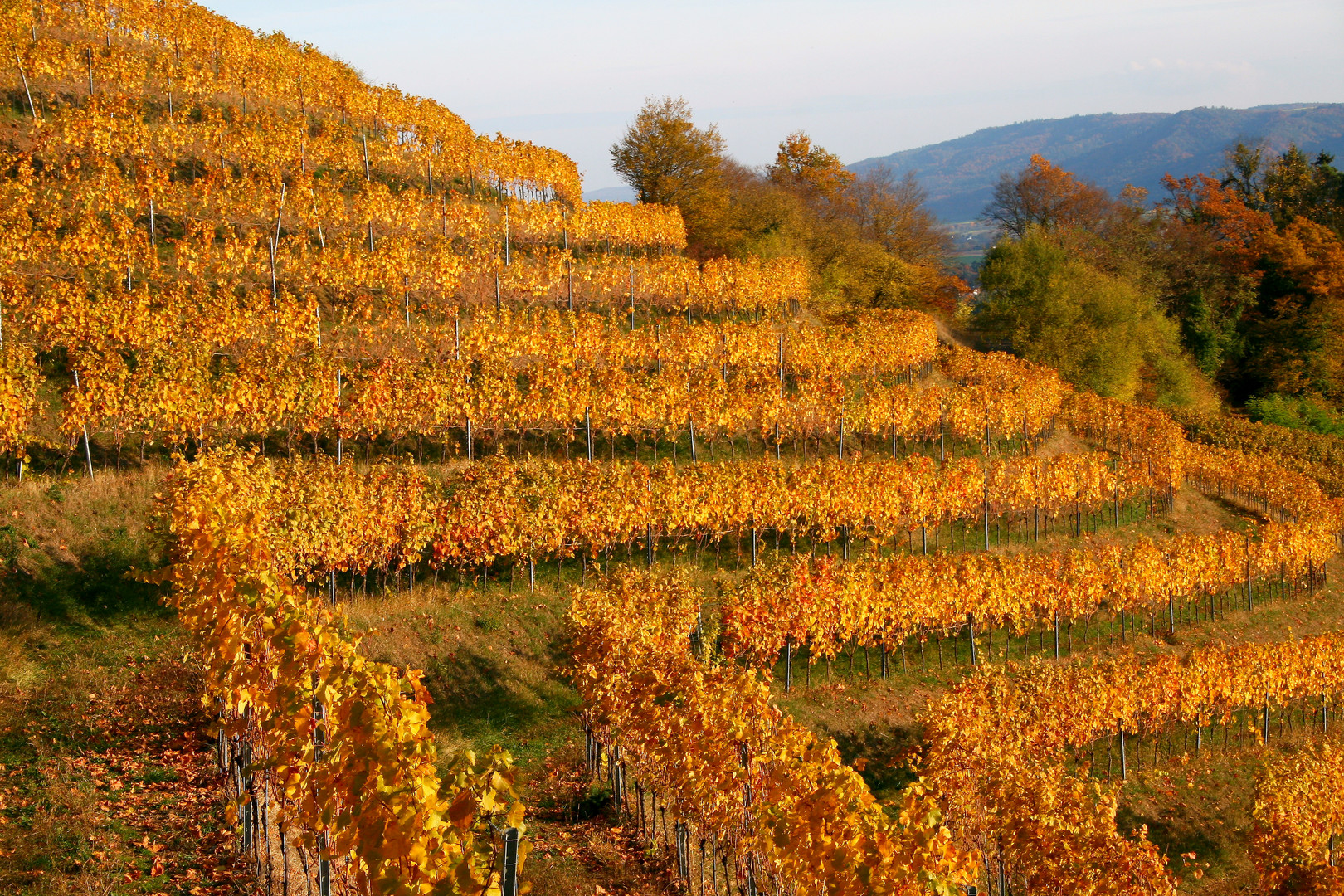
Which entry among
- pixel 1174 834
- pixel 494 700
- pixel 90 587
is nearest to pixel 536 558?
pixel 494 700

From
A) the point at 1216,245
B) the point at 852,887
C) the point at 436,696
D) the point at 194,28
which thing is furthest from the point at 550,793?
the point at 1216,245

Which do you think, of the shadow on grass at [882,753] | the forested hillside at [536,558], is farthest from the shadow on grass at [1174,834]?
the shadow on grass at [882,753]

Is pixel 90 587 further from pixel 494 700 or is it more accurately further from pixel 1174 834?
pixel 1174 834

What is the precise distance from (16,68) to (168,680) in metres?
28.6

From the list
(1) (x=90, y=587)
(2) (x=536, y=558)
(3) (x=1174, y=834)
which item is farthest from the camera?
(2) (x=536, y=558)

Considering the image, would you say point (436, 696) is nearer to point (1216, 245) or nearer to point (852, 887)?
point (852, 887)

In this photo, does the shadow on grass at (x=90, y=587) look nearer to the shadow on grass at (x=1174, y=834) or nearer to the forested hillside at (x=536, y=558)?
the forested hillside at (x=536, y=558)

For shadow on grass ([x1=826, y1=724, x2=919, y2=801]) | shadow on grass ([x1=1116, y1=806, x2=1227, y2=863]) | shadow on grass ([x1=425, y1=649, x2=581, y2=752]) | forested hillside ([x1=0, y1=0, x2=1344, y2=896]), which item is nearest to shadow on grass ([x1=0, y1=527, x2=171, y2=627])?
forested hillside ([x1=0, y1=0, x2=1344, y2=896])

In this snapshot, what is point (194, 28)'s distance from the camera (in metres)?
38.3

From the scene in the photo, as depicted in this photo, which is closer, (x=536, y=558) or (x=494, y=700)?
(x=494, y=700)

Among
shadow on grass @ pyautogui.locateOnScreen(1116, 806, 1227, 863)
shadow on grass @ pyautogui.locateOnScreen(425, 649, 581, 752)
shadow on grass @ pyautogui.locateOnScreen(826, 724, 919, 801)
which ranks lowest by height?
shadow on grass @ pyautogui.locateOnScreen(1116, 806, 1227, 863)

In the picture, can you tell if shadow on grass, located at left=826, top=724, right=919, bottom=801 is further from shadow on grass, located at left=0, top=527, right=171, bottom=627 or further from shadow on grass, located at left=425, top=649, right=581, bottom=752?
shadow on grass, located at left=0, top=527, right=171, bottom=627

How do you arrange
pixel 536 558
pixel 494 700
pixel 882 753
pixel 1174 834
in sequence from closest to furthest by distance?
pixel 494 700 → pixel 1174 834 → pixel 882 753 → pixel 536 558

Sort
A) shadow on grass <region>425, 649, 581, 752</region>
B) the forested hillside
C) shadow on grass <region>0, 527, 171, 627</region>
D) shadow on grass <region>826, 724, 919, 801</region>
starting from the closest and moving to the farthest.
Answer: the forested hillside < shadow on grass <region>0, 527, 171, 627</region> < shadow on grass <region>425, 649, 581, 752</region> < shadow on grass <region>826, 724, 919, 801</region>
